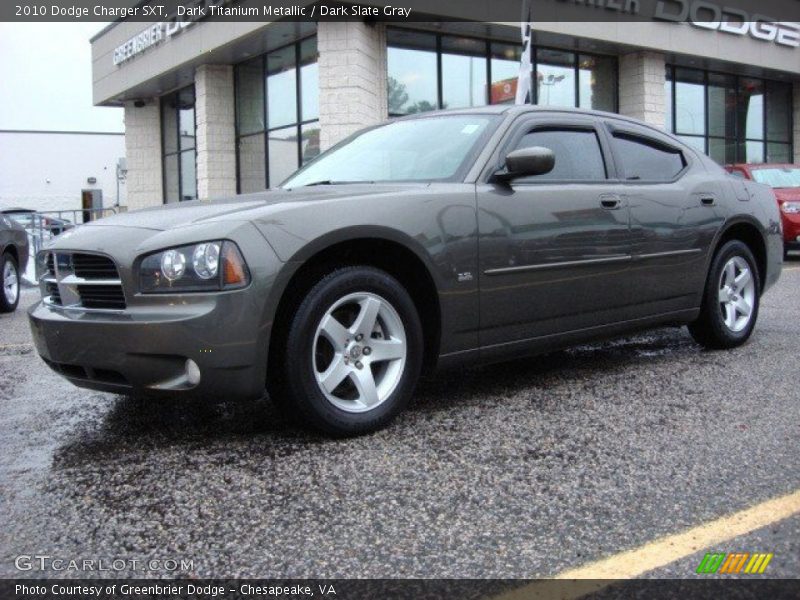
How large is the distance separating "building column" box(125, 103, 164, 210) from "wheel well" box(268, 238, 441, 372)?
2002 centimetres

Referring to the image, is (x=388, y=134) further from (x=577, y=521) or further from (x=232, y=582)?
(x=232, y=582)

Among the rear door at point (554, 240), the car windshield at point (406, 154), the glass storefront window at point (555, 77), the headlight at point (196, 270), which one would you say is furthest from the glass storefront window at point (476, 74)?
the headlight at point (196, 270)

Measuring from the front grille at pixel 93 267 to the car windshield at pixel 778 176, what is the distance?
41.3ft

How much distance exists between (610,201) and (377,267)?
62.3 inches

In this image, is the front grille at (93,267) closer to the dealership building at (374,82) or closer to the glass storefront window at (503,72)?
the dealership building at (374,82)

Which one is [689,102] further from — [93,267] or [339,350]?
[93,267]

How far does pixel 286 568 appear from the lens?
91.0 inches

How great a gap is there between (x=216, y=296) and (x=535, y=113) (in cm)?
221

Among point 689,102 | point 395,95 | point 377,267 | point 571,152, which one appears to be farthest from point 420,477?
point 689,102

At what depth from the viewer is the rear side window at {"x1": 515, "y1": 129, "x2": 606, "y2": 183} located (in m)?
4.45

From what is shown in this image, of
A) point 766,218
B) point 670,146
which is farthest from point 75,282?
point 766,218

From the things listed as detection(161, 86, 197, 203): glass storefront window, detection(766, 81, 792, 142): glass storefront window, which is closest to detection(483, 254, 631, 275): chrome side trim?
detection(161, 86, 197, 203): glass storefront window

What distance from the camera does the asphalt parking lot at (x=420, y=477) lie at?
2.43 m

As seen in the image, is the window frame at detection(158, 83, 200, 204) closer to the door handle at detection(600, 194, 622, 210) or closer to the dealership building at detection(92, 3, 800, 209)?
the dealership building at detection(92, 3, 800, 209)
